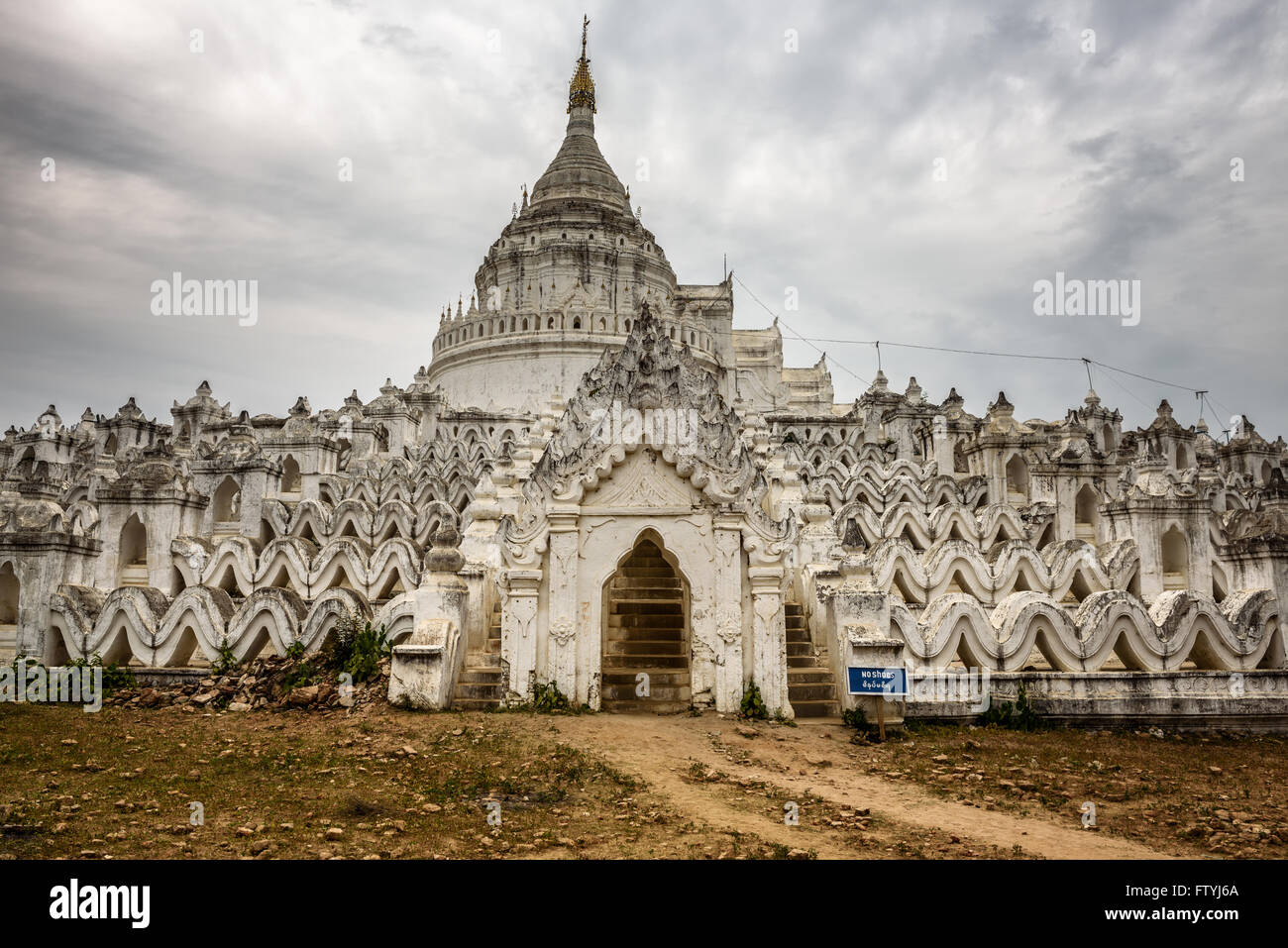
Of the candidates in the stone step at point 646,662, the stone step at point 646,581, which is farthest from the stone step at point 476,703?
the stone step at point 646,581

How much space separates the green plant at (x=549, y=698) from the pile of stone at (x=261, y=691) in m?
2.19

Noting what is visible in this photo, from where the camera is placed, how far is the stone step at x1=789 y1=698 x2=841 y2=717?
12.5 meters

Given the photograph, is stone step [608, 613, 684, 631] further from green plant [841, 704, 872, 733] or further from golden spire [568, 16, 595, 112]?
golden spire [568, 16, 595, 112]

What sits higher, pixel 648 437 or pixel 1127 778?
pixel 648 437

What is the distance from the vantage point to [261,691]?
12773mm

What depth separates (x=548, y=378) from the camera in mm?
47969

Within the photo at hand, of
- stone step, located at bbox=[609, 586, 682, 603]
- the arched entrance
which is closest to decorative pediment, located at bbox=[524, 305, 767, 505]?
the arched entrance

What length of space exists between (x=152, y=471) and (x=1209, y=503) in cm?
2154

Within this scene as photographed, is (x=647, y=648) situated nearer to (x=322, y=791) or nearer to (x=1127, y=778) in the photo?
(x=322, y=791)

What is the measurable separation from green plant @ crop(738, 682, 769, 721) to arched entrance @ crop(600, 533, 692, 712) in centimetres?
96

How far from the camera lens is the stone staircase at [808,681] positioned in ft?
41.0

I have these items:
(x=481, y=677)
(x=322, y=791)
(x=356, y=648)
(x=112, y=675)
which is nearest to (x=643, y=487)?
(x=481, y=677)

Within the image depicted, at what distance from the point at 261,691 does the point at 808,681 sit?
839 centimetres

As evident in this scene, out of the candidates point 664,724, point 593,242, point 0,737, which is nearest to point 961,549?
point 664,724
